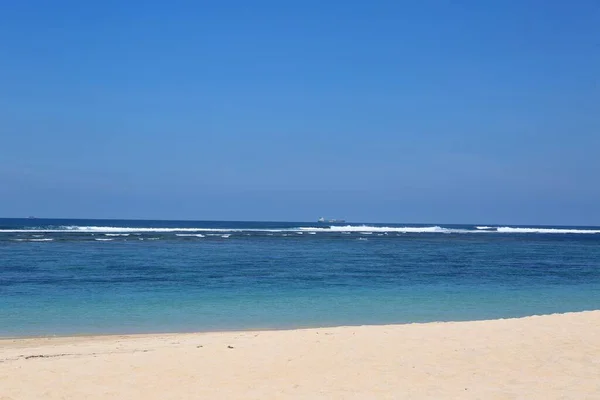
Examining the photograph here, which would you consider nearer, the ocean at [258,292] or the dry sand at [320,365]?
the dry sand at [320,365]

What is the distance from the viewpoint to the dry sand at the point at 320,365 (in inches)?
293

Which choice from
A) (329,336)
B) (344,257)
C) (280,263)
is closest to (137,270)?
(280,263)

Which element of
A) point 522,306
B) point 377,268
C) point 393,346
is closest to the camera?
point 393,346

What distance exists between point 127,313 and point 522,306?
11.8 m

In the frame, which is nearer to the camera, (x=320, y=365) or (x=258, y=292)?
(x=320, y=365)

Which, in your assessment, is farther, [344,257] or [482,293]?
[344,257]

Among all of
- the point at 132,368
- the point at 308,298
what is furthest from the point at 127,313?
the point at 132,368

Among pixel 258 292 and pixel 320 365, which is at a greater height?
pixel 320 365

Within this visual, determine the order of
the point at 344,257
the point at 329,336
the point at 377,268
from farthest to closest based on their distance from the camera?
the point at 344,257
the point at 377,268
the point at 329,336

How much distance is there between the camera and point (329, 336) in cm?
1134

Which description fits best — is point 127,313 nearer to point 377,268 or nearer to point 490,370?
point 490,370

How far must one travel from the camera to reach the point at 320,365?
891 centimetres

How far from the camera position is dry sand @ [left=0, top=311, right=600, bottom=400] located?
7.44 m

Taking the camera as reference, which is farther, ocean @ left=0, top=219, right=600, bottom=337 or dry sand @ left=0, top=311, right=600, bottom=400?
ocean @ left=0, top=219, right=600, bottom=337
